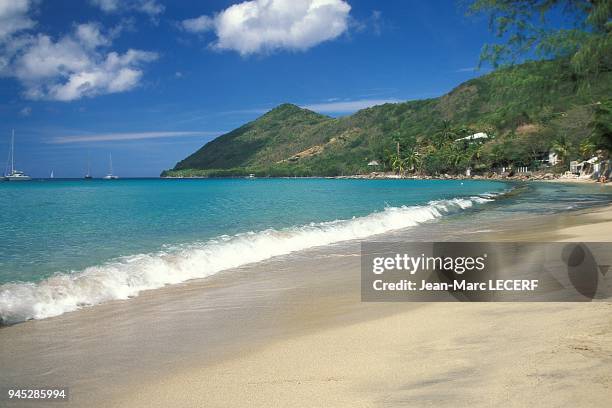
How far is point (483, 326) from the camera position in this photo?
4367mm

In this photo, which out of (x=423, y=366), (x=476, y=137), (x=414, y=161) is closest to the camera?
(x=423, y=366)

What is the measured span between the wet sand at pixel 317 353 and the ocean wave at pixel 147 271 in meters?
0.43

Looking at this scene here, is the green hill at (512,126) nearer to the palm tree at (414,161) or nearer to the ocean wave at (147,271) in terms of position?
the palm tree at (414,161)

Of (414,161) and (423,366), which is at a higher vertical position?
(414,161)

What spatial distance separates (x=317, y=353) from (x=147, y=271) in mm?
5059

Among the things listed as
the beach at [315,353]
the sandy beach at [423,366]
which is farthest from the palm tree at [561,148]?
the sandy beach at [423,366]

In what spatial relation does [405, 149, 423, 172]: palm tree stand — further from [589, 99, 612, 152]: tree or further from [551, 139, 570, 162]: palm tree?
[589, 99, 612, 152]: tree

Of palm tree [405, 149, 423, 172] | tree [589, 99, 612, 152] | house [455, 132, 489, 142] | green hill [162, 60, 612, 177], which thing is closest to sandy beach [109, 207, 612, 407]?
green hill [162, 60, 612, 177]

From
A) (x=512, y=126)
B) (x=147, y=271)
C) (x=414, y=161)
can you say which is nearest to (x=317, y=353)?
(x=147, y=271)

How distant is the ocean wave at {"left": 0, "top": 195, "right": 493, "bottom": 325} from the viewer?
609 cm

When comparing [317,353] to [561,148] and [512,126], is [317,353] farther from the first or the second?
[561,148]

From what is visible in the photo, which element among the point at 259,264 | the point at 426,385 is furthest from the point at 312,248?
the point at 426,385

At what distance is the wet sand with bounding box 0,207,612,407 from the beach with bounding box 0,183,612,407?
0.01 meters

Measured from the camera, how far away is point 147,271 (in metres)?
8.16
